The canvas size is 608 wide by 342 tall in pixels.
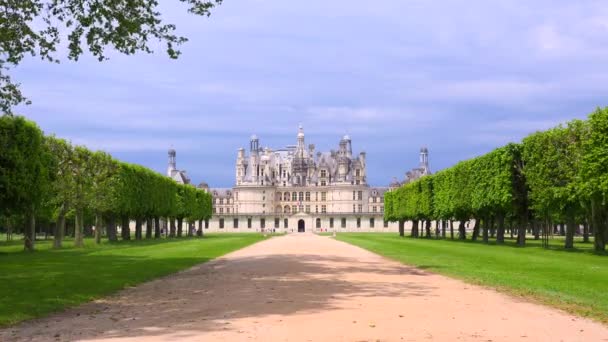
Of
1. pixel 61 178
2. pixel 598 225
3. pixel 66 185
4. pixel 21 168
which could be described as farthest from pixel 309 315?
pixel 61 178

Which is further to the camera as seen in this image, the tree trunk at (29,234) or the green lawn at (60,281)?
the tree trunk at (29,234)

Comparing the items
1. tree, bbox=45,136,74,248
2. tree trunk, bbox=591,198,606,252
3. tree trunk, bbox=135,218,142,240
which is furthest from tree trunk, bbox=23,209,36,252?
tree trunk, bbox=591,198,606,252

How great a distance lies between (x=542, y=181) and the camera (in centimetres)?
4866

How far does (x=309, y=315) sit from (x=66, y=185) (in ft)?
139

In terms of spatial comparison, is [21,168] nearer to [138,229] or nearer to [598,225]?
[138,229]

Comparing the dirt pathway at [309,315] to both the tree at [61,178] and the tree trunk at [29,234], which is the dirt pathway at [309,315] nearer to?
the tree trunk at [29,234]

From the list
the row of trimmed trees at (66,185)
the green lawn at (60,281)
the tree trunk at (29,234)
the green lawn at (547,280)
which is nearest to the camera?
the green lawn at (60,281)

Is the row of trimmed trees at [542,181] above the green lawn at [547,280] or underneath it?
above

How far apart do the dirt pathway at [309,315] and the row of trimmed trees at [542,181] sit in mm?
24431

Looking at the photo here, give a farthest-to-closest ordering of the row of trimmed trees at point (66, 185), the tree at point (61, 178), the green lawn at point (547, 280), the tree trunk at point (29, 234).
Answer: the tree at point (61, 178)
the tree trunk at point (29, 234)
the row of trimmed trees at point (66, 185)
the green lawn at point (547, 280)

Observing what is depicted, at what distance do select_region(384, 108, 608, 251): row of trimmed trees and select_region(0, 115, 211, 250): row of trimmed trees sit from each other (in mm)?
33450

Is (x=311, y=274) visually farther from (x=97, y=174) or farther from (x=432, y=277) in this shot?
(x=97, y=174)

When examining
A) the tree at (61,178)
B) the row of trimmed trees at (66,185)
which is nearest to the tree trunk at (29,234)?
the row of trimmed trees at (66,185)

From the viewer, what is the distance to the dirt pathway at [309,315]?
1170cm
